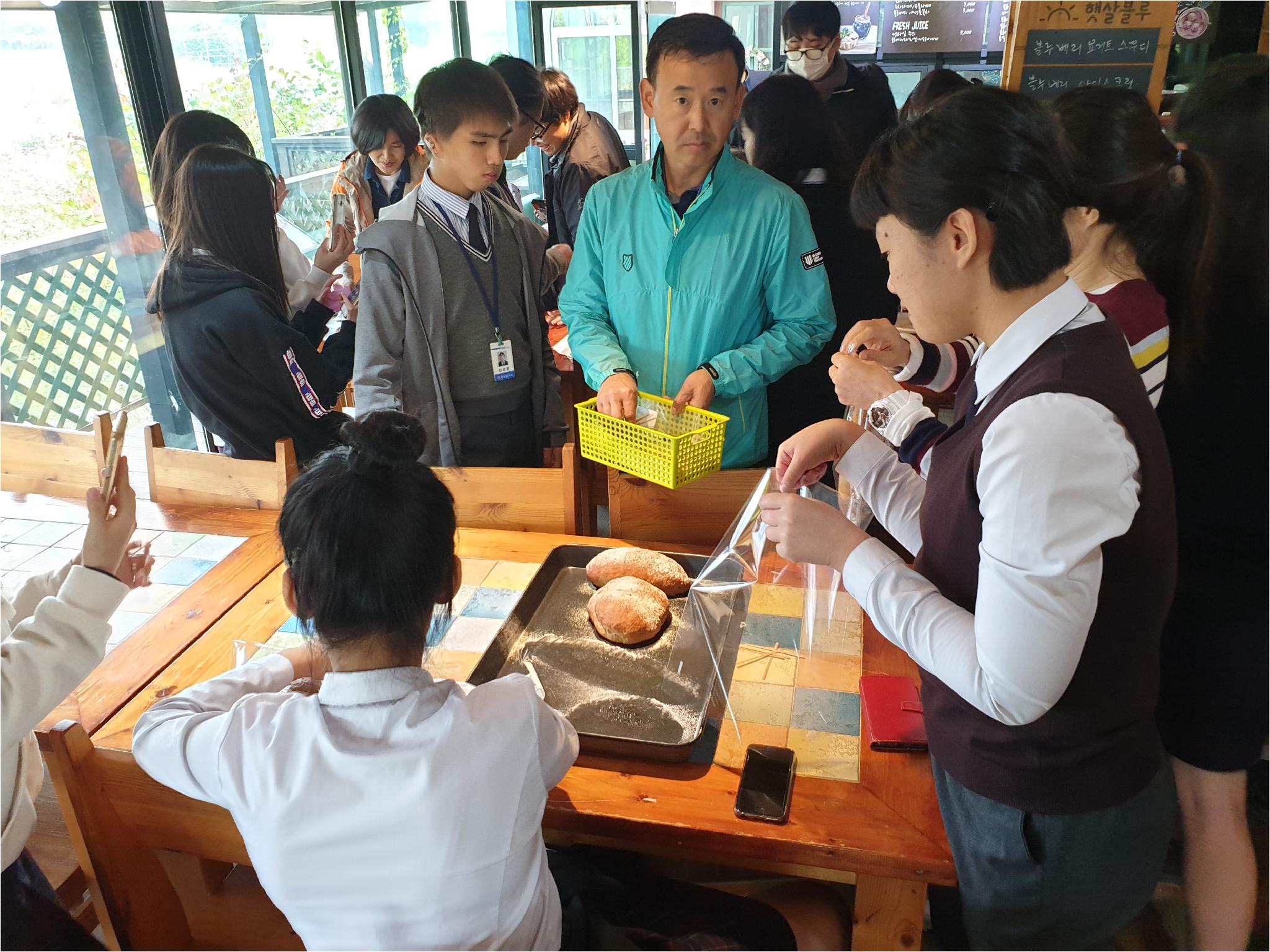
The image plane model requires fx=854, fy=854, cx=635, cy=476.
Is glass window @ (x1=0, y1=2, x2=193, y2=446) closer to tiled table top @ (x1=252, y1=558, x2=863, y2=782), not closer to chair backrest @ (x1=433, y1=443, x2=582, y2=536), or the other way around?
chair backrest @ (x1=433, y1=443, x2=582, y2=536)

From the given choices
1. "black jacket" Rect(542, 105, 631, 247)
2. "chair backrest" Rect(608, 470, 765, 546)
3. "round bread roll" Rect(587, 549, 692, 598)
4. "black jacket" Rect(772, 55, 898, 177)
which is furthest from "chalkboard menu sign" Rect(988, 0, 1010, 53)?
"round bread roll" Rect(587, 549, 692, 598)

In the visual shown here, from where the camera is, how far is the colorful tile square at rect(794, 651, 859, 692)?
4.57ft

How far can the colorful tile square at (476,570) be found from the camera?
1.72m

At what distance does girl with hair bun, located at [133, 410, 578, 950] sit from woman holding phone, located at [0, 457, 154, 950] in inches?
6.1

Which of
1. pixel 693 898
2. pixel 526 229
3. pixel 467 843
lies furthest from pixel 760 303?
pixel 467 843

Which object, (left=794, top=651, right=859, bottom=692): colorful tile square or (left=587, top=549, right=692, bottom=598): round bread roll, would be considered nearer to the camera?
(left=794, top=651, right=859, bottom=692): colorful tile square

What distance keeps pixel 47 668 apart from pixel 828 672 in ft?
3.72

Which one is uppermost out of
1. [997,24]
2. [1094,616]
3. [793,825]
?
[997,24]

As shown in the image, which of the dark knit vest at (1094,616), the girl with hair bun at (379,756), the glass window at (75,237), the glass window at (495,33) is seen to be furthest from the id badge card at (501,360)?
the glass window at (495,33)

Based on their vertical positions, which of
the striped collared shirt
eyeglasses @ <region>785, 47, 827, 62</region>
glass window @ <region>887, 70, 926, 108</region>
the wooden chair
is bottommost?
the wooden chair

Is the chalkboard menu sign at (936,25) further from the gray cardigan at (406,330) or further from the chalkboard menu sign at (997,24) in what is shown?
the gray cardigan at (406,330)

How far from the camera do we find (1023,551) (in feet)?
2.77

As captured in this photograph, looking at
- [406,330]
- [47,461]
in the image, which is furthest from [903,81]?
[47,461]

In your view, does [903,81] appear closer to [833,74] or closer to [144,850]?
[833,74]
